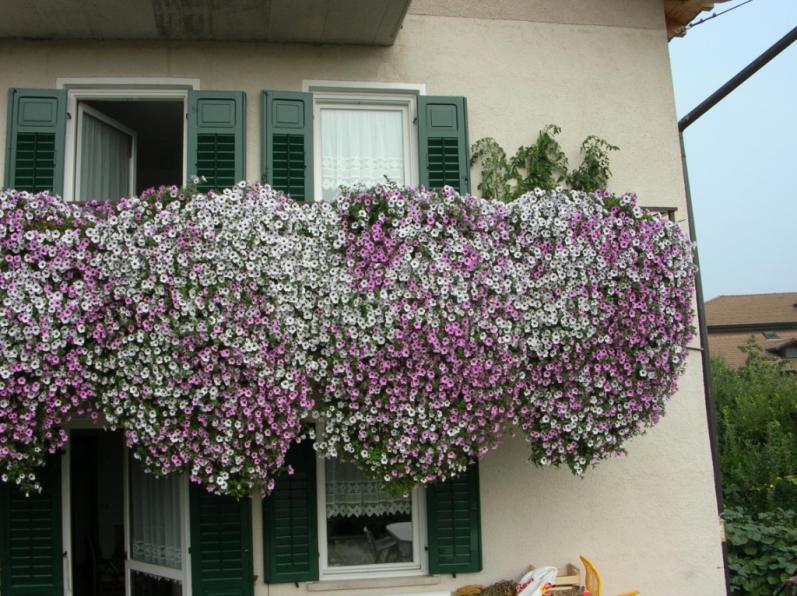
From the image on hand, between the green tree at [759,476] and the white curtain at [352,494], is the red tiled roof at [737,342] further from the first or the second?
the white curtain at [352,494]

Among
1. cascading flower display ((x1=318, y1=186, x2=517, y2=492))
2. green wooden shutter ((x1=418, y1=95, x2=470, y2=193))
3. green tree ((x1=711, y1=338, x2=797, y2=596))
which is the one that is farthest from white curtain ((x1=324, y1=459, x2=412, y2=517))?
green tree ((x1=711, y1=338, x2=797, y2=596))

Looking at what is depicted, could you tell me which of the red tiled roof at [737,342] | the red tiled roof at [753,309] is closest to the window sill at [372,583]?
the red tiled roof at [737,342]

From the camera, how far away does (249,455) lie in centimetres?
536

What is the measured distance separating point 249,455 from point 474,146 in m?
3.36

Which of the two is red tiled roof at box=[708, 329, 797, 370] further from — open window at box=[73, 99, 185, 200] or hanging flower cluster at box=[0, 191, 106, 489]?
hanging flower cluster at box=[0, 191, 106, 489]

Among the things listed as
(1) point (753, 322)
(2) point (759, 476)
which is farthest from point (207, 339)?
(1) point (753, 322)

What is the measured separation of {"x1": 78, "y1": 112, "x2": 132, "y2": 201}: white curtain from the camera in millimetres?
6910

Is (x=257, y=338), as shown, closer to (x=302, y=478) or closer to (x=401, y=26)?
(x=302, y=478)

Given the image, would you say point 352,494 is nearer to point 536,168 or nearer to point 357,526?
point 357,526

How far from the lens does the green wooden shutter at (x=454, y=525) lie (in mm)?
6430

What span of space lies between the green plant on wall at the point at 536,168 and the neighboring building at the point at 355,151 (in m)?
0.15

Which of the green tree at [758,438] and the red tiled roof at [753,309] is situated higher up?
the red tiled roof at [753,309]

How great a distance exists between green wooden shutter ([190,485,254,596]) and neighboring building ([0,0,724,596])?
1 cm

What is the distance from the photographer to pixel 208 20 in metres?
6.54
